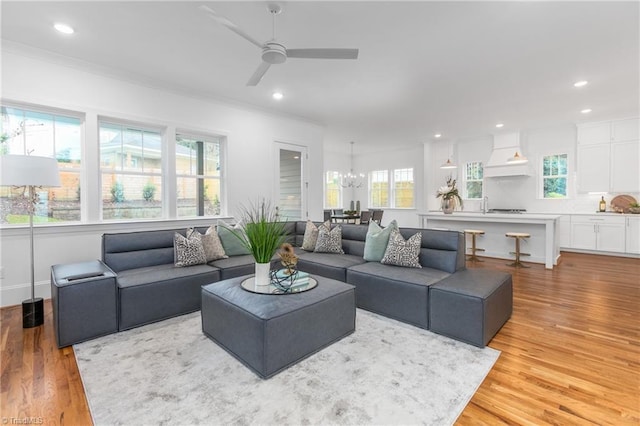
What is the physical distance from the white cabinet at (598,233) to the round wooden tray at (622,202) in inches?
14.9

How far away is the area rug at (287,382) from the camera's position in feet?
5.53

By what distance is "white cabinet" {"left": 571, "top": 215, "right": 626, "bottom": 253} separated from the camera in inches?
240

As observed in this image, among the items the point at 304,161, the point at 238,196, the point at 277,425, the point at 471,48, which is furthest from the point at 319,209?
the point at 277,425

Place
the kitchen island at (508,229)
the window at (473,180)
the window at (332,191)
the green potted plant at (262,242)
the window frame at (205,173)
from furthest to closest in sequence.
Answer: the window at (332,191) < the window at (473,180) < the kitchen island at (508,229) < the window frame at (205,173) < the green potted plant at (262,242)

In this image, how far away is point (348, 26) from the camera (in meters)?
2.88

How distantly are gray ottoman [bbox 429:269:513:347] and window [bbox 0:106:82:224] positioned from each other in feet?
14.5

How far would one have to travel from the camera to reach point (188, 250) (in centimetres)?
347

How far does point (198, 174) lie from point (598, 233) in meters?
8.11

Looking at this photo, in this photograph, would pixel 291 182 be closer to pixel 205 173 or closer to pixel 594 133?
pixel 205 173

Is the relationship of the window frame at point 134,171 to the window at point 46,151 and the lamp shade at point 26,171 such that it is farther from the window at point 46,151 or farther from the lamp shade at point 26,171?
the lamp shade at point 26,171

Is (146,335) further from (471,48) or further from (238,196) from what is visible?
(471,48)

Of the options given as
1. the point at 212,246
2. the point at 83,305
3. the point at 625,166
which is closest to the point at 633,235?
the point at 625,166

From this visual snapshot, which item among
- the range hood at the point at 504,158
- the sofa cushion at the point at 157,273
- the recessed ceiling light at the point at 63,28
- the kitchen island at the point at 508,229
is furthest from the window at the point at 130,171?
the range hood at the point at 504,158

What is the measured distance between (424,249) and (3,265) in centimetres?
473
